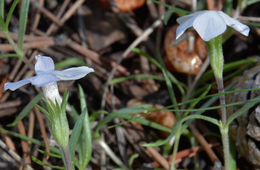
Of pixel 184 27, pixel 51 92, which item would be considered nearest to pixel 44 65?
pixel 51 92

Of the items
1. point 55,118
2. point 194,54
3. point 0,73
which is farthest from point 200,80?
point 0,73

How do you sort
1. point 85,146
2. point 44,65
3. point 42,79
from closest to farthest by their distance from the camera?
point 42,79, point 44,65, point 85,146

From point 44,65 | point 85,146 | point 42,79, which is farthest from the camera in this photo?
point 85,146

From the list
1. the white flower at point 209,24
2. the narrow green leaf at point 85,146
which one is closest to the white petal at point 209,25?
the white flower at point 209,24

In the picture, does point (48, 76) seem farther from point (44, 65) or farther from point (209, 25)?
point (209, 25)

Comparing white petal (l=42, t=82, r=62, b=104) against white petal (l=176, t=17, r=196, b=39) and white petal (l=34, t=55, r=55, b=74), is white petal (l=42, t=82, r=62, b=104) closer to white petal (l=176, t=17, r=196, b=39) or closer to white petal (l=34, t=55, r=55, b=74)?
white petal (l=34, t=55, r=55, b=74)

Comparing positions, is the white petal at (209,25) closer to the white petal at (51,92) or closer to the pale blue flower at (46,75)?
the pale blue flower at (46,75)

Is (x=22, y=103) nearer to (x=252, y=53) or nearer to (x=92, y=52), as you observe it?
(x=92, y=52)
